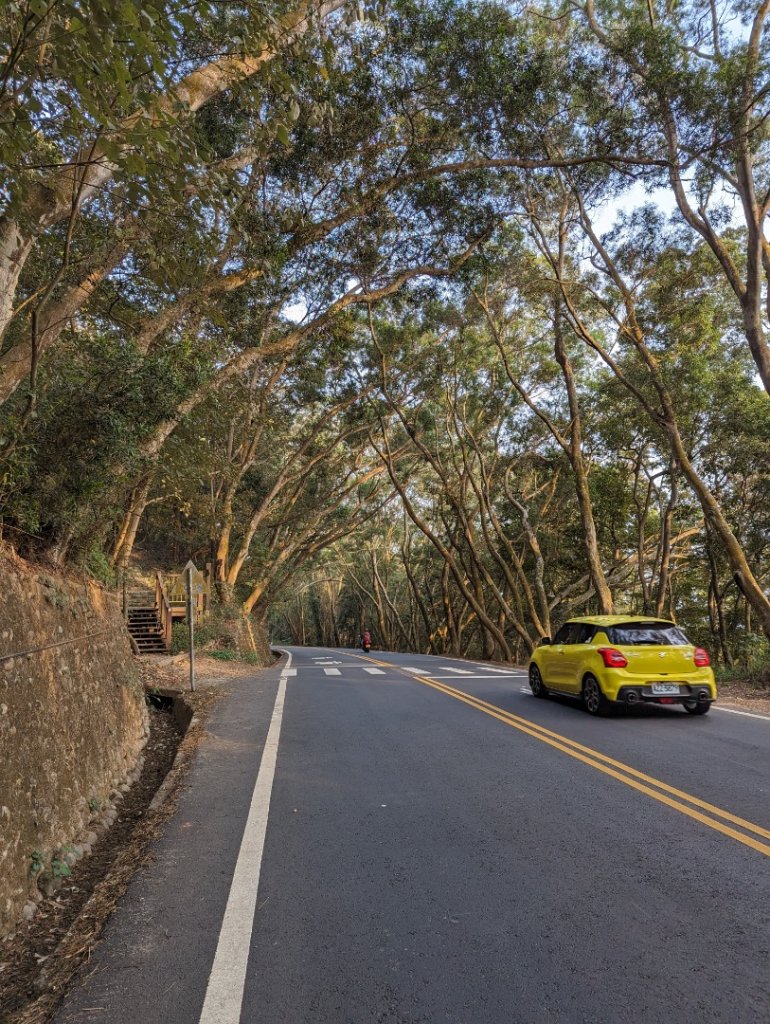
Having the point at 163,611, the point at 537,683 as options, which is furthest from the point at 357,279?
the point at 163,611

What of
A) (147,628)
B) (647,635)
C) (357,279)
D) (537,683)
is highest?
(357,279)

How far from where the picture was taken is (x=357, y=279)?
15688 millimetres

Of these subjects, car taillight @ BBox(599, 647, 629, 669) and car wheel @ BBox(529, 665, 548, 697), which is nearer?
car taillight @ BBox(599, 647, 629, 669)

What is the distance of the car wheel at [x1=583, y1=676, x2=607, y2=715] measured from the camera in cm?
967

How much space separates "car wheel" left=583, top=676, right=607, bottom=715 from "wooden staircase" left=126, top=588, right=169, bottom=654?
15.5m

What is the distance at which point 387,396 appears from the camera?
24.2m

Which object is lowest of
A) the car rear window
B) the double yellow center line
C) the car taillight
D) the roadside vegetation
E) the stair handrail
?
the double yellow center line

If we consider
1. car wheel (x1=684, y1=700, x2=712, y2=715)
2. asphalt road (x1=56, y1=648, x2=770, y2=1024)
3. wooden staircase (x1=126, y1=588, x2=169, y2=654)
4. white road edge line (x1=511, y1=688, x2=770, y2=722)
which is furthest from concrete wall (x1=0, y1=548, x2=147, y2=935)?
wooden staircase (x1=126, y1=588, x2=169, y2=654)

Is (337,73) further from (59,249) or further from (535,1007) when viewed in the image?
(535,1007)

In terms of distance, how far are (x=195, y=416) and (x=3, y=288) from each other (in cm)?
572

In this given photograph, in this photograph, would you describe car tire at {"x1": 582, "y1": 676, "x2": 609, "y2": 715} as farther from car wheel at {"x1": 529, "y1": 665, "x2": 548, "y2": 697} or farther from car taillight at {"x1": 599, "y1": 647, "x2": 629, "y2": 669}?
car wheel at {"x1": 529, "y1": 665, "x2": 548, "y2": 697}

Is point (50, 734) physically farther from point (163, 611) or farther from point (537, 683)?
point (163, 611)

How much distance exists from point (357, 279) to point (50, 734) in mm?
13060

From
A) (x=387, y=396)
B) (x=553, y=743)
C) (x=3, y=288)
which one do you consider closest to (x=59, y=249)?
(x=3, y=288)
